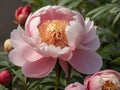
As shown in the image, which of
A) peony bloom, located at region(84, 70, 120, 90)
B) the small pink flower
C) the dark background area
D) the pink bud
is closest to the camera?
peony bloom, located at region(84, 70, 120, 90)

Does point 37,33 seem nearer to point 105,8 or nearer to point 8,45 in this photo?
point 8,45

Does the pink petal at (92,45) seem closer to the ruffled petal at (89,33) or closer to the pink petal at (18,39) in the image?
the ruffled petal at (89,33)

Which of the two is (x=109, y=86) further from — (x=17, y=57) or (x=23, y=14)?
(x=23, y=14)

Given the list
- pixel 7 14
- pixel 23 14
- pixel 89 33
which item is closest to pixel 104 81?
pixel 89 33

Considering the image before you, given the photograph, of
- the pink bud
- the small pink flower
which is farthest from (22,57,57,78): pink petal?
the small pink flower

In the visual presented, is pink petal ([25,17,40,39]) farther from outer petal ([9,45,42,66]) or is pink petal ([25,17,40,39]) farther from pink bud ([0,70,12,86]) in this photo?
pink bud ([0,70,12,86])

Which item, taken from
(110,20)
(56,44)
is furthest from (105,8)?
(56,44)

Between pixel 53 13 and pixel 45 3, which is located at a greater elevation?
pixel 53 13
